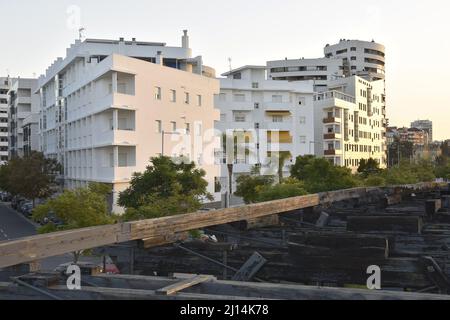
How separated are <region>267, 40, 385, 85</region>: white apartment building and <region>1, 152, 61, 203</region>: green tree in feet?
176

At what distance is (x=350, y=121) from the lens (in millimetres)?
82312

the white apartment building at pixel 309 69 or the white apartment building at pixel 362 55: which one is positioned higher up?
the white apartment building at pixel 362 55

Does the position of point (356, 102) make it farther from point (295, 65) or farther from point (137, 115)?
point (137, 115)

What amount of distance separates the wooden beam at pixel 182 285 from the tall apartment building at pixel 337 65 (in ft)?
295

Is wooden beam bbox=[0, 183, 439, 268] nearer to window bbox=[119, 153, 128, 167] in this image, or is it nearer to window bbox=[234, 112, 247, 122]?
window bbox=[119, 153, 128, 167]

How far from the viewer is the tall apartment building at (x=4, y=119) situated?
118 meters

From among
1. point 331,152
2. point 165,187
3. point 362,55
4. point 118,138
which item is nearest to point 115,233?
point 165,187

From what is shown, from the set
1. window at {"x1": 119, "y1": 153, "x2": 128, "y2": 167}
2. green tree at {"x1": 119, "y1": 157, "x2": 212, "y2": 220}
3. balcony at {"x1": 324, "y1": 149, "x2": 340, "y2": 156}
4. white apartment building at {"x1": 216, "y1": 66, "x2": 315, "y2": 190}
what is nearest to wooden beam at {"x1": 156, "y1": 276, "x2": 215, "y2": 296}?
green tree at {"x1": 119, "y1": 157, "x2": 212, "y2": 220}

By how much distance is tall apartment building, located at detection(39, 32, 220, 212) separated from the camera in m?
42.1

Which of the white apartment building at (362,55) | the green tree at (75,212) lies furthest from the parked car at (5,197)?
the white apartment building at (362,55)

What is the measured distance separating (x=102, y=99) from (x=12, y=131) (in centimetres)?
6405

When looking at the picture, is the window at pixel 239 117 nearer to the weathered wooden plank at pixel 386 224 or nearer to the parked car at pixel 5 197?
the parked car at pixel 5 197

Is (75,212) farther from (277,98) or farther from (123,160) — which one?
(277,98)

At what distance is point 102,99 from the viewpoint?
42.8 meters
